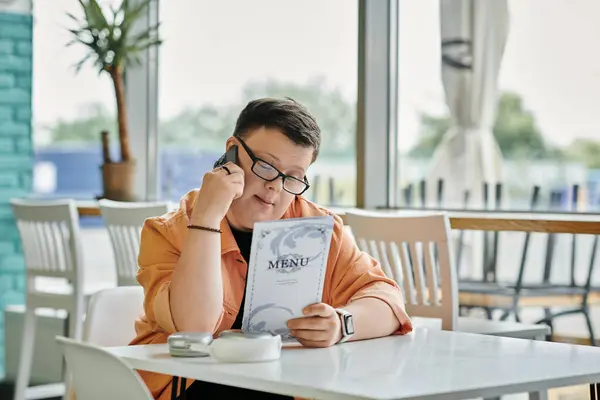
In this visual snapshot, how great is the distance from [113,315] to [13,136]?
12.5 ft

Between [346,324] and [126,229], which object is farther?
[126,229]

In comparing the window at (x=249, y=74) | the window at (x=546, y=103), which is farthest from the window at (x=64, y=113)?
the window at (x=546, y=103)

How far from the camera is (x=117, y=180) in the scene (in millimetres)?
5090

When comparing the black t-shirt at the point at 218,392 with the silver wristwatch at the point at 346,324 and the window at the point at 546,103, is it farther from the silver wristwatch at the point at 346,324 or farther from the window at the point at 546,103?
the window at the point at 546,103

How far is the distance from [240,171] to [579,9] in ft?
9.72

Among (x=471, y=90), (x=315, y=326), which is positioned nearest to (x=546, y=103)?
(x=471, y=90)

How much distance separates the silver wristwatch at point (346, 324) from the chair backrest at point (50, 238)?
2.71 metres

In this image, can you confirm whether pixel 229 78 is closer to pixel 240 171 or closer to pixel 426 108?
pixel 426 108

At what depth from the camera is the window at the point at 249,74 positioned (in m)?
4.89

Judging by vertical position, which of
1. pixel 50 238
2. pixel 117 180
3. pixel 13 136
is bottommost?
pixel 50 238

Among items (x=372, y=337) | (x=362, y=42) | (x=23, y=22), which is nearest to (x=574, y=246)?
(x=362, y=42)

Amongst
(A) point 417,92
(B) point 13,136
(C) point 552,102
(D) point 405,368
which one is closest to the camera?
(D) point 405,368

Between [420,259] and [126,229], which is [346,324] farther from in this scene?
[126,229]

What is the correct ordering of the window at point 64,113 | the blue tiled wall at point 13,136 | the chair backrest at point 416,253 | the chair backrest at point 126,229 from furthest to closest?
the window at point 64,113 < the blue tiled wall at point 13,136 < the chair backrest at point 126,229 < the chair backrest at point 416,253
